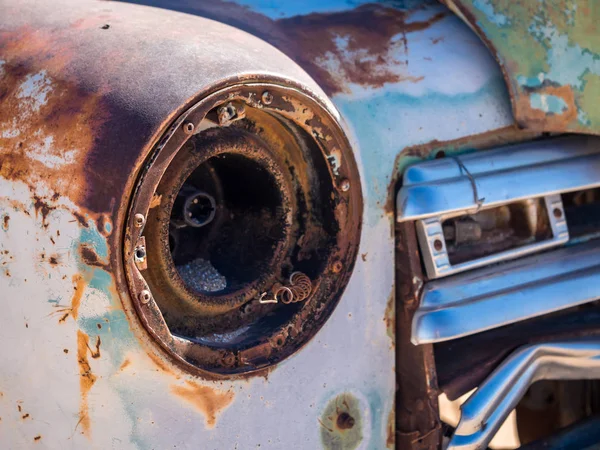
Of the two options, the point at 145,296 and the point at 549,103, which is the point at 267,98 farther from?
the point at 549,103

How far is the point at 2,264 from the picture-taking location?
4.77 feet

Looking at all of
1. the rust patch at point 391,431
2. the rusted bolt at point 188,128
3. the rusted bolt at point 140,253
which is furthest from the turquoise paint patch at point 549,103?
the rusted bolt at point 140,253

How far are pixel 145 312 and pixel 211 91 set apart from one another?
1.19 ft

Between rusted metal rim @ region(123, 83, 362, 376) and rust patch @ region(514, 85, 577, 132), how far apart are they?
0.45m

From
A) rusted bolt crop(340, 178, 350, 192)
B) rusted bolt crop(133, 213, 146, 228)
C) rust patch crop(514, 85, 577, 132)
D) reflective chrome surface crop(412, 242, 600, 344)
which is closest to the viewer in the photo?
rusted bolt crop(133, 213, 146, 228)

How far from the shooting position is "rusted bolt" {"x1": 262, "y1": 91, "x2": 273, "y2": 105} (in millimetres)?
1503

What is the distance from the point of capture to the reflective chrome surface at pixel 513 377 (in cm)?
185

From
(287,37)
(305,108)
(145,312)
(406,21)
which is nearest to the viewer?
(145,312)

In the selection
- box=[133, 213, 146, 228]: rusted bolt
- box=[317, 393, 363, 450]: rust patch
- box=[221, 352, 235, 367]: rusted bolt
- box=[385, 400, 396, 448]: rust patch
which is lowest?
box=[385, 400, 396, 448]: rust patch

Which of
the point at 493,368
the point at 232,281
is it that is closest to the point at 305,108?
the point at 232,281

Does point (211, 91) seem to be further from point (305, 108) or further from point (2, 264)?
point (2, 264)

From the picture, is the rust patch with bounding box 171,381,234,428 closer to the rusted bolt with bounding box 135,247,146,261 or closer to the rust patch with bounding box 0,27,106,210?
the rusted bolt with bounding box 135,247,146,261

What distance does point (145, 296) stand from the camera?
4.57 ft

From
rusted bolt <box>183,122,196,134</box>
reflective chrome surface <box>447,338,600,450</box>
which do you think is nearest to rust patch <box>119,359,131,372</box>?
rusted bolt <box>183,122,196,134</box>
